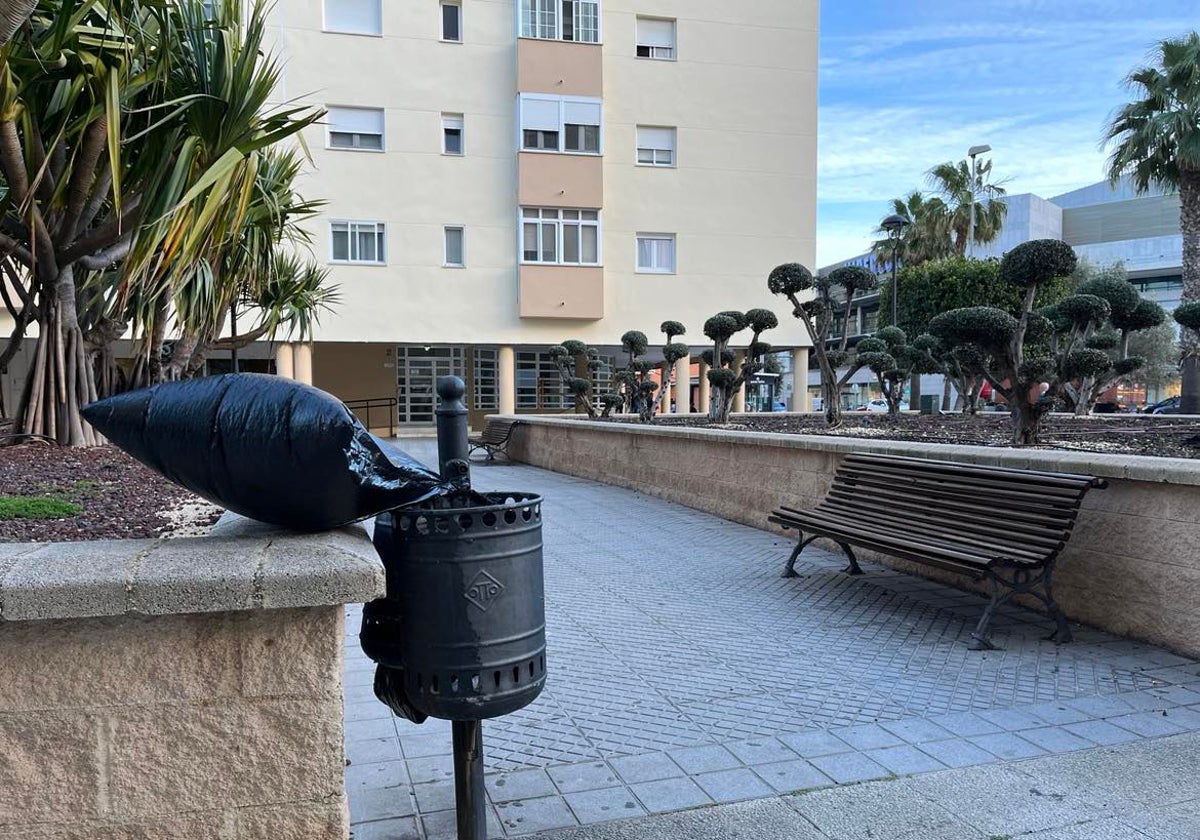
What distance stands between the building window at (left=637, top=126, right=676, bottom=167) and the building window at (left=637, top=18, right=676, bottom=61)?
219cm

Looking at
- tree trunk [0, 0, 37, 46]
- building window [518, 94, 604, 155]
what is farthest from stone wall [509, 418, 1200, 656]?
building window [518, 94, 604, 155]

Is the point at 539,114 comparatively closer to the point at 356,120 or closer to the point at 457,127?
the point at 457,127

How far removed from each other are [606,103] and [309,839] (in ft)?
79.5

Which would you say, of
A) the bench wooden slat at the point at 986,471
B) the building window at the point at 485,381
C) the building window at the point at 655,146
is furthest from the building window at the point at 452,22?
the bench wooden slat at the point at 986,471

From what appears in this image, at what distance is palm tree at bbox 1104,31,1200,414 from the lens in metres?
19.7

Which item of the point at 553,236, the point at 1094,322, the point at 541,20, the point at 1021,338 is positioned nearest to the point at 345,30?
the point at 541,20

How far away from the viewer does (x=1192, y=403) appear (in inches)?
633

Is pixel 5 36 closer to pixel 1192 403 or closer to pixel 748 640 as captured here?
pixel 748 640

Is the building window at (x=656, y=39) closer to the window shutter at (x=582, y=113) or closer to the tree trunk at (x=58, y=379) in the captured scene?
the window shutter at (x=582, y=113)

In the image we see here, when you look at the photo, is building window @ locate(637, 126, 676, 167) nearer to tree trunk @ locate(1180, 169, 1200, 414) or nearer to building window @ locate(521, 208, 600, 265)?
building window @ locate(521, 208, 600, 265)

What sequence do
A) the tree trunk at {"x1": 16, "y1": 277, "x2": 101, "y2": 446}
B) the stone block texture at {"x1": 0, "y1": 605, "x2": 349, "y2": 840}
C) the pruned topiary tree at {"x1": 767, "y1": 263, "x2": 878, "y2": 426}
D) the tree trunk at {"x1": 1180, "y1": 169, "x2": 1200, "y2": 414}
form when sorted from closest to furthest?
1. the stone block texture at {"x1": 0, "y1": 605, "x2": 349, "y2": 840}
2. the tree trunk at {"x1": 16, "y1": 277, "x2": 101, "y2": 446}
3. the pruned topiary tree at {"x1": 767, "y1": 263, "x2": 878, "y2": 426}
4. the tree trunk at {"x1": 1180, "y1": 169, "x2": 1200, "y2": 414}

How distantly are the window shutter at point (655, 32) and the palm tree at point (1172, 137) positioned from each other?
12.6 meters

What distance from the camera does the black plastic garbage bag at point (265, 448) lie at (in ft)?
7.00

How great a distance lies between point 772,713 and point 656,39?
24.5m
